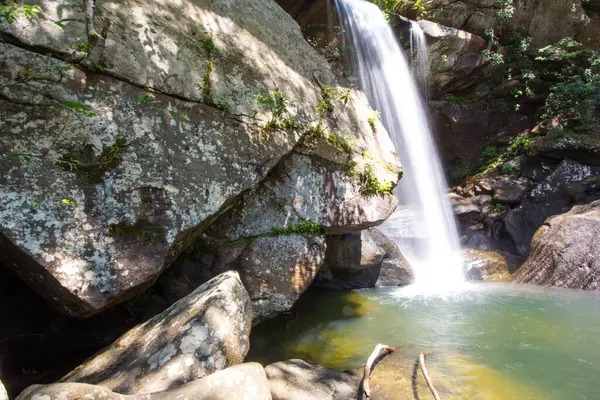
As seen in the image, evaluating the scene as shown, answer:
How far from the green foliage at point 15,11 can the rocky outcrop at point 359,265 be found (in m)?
5.07

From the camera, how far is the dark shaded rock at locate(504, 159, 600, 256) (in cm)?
954

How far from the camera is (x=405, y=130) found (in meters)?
11.6

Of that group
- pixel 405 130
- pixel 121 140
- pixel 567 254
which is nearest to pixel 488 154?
pixel 405 130

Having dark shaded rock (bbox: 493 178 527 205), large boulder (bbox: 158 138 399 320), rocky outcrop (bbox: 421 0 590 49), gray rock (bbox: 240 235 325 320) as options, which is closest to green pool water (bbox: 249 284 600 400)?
gray rock (bbox: 240 235 325 320)

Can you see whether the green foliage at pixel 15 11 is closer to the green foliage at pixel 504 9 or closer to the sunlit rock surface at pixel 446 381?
the sunlit rock surface at pixel 446 381

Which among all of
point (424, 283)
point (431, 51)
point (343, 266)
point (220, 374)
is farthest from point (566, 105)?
point (220, 374)

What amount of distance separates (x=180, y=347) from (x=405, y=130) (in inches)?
416

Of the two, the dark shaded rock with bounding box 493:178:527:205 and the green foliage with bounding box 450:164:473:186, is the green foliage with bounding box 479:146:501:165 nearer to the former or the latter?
the green foliage with bounding box 450:164:473:186

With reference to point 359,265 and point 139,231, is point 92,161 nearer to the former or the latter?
point 139,231

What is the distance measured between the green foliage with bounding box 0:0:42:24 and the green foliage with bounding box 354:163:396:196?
4.16m

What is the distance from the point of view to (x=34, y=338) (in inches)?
151

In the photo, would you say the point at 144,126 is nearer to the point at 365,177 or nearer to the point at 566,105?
the point at 365,177

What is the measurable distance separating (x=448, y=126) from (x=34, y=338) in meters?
13.8

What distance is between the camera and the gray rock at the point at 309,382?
10.4 ft
